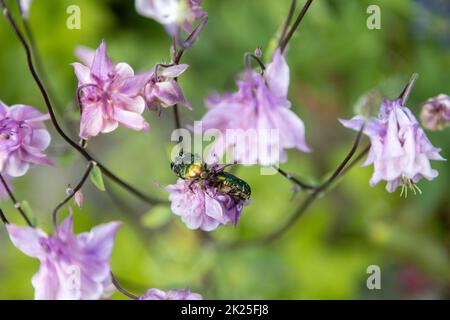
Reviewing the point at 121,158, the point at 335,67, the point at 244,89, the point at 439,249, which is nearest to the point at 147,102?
the point at 244,89

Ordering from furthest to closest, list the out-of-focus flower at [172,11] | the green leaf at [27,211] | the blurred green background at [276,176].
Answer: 1. the blurred green background at [276,176]
2. the green leaf at [27,211]
3. the out-of-focus flower at [172,11]

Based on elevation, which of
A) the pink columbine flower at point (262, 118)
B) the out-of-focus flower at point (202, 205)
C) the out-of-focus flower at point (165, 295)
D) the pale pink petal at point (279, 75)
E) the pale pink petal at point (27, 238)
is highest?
the pale pink petal at point (279, 75)

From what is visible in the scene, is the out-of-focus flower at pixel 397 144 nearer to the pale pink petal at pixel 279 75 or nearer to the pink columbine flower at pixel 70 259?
the pale pink petal at pixel 279 75

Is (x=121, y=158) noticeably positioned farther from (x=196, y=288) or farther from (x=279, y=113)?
(x=279, y=113)

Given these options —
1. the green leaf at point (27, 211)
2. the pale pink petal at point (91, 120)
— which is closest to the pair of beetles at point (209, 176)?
the pale pink petal at point (91, 120)

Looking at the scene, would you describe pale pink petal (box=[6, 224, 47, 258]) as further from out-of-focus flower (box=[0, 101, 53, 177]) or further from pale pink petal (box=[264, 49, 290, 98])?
pale pink petal (box=[264, 49, 290, 98])
